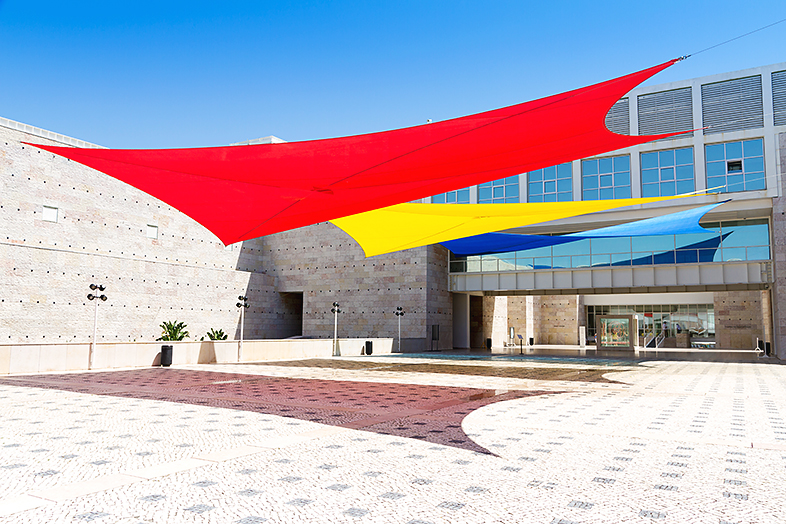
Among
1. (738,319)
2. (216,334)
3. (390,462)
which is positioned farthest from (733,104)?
(216,334)

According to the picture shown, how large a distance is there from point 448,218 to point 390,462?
10.7m

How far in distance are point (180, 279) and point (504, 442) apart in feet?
101

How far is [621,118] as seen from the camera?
30203mm

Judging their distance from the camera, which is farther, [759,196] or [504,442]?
[759,196]

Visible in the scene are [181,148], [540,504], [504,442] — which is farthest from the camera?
[181,148]

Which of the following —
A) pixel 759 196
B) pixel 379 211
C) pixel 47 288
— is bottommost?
pixel 47 288

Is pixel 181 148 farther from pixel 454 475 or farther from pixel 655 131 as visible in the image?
pixel 655 131

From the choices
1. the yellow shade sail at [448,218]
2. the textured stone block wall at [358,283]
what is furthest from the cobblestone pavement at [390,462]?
the textured stone block wall at [358,283]

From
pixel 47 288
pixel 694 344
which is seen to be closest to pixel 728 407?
pixel 47 288

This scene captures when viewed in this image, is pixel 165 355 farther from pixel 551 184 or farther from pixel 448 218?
pixel 551 184

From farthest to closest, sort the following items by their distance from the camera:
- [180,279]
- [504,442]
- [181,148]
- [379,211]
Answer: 1. [180,279]
2. [379,211]
3. [181,148]
4. [504,442]

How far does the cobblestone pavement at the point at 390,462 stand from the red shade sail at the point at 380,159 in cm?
390

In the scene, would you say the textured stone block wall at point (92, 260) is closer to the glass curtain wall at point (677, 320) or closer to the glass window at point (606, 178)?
the glass window at point (606, 178)

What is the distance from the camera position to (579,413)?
28.3 ft
